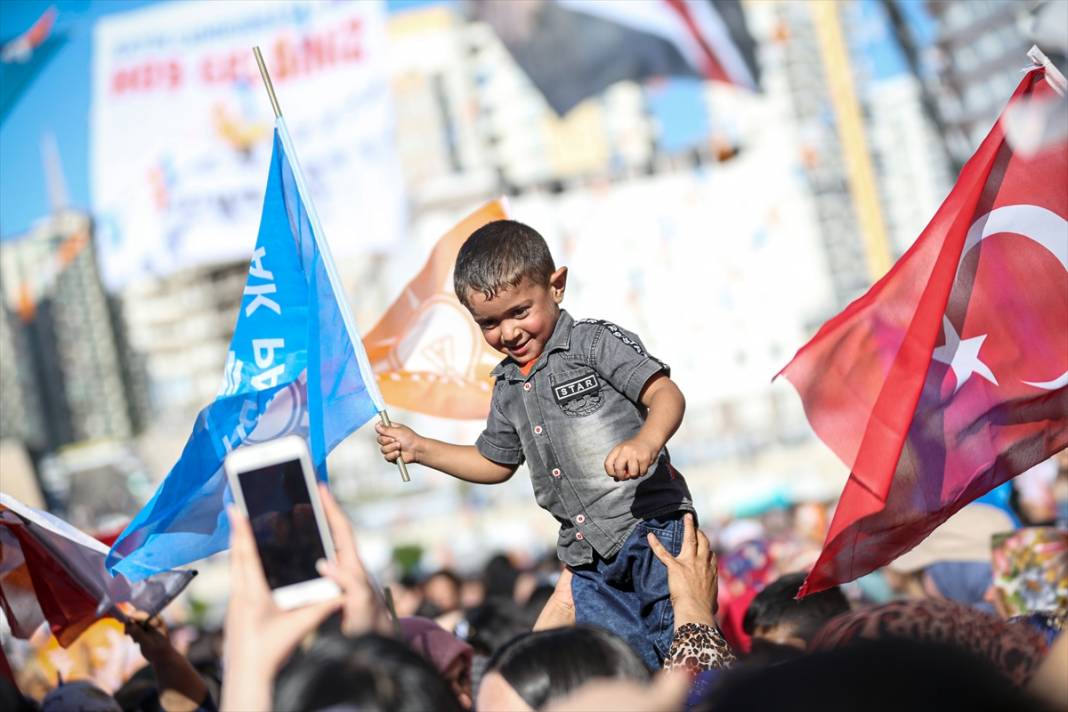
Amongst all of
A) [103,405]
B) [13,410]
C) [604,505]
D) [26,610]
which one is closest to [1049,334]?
[604,505]

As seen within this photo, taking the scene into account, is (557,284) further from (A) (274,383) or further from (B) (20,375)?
(B) (20,375)

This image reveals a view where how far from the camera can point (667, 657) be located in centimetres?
278

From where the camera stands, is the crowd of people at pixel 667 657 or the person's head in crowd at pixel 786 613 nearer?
the crowd of people at pixel 667 657

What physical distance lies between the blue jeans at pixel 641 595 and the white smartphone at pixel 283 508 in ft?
4.44

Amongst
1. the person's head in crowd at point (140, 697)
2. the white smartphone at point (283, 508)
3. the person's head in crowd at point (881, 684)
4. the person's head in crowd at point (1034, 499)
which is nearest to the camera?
the person's head in crowd at point (881, 684)

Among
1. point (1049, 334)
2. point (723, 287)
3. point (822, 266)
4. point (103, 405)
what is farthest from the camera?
point (103, 405)

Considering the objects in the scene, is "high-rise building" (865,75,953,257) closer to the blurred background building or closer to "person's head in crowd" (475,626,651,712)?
the blurred background building

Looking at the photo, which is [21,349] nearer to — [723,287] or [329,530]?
[723,287]

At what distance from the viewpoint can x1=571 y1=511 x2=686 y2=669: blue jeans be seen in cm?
339

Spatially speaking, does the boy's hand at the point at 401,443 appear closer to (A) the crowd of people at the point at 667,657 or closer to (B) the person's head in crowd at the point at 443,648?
(A) the crowd of people at the point at 667,657

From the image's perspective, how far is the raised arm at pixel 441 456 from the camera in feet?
12.2

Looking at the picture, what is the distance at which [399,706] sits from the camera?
1790 millimetres

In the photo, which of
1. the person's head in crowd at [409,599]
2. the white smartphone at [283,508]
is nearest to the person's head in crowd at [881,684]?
the white smartphone at [283,508]

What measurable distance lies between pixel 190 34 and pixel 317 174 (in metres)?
1.59
